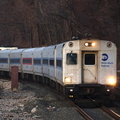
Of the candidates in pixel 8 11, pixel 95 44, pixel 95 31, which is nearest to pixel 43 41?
pixel 95 31

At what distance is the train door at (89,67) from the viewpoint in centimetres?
1292

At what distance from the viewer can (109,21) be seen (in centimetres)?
3506

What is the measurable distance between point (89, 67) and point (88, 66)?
66 millimetres

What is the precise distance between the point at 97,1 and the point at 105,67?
24843 mm

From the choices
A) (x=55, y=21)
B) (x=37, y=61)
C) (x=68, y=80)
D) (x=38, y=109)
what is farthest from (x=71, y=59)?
(x=55, y=21)

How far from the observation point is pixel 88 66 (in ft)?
42.4

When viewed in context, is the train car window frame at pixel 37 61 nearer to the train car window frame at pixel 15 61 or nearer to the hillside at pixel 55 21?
the train car window frame at pixel 15 61

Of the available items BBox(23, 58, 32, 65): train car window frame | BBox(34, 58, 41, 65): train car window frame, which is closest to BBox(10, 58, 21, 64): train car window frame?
BBox(23, 58, 32, 65): train car window frame

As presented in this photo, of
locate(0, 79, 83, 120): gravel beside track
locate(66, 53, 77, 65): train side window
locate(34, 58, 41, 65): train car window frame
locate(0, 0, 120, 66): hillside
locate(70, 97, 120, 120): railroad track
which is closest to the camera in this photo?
locate(70, 97, 120, 120): railroad track

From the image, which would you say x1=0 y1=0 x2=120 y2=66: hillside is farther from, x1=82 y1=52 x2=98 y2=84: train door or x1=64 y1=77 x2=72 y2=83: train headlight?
x1=64 y1=77 x2=72 y2=83: train headlight

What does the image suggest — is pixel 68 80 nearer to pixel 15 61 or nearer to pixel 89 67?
pixel 89 67

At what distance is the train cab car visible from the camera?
12.7 meters

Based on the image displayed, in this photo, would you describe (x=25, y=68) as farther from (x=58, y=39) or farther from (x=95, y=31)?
(x=58, y=39)

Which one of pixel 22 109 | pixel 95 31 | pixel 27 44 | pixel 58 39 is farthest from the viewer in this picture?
pixel 27 44
